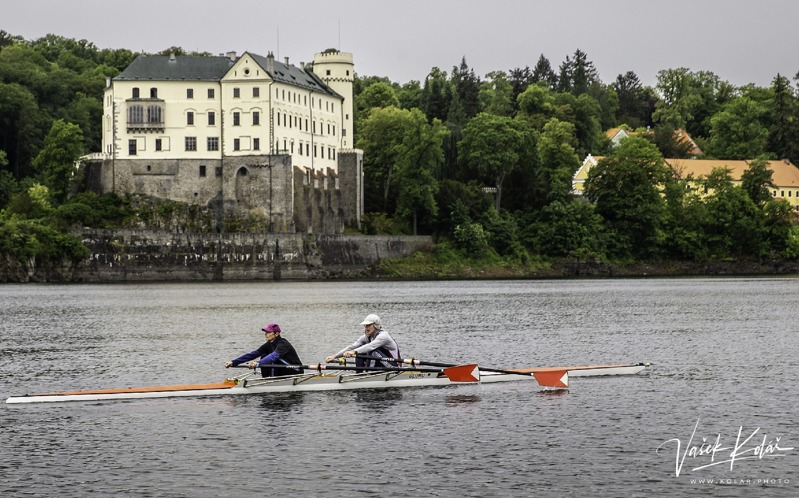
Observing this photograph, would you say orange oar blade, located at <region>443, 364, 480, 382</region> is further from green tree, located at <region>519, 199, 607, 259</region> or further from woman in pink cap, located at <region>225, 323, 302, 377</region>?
green tree, located at <region>519, 199, 607, 259</region>

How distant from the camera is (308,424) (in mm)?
30562

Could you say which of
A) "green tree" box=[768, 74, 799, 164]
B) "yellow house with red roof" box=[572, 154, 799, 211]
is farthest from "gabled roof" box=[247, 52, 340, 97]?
"green tree" box=[768, 74, 799, 164]

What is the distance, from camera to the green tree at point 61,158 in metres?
122

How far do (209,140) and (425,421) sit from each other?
9511 centimetres

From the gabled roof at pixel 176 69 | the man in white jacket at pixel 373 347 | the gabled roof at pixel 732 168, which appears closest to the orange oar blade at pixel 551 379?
the man in white jacket at pixel 373 347

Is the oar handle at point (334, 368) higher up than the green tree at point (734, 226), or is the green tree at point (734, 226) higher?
the green tree at point (734, 226)

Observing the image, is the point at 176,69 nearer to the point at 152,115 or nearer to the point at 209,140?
the point at 152,115

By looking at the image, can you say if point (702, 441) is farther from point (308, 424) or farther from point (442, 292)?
point (442, 292)

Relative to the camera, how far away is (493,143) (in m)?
130

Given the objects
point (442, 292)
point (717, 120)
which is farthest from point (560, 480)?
point (717, 120)

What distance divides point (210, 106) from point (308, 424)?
9517 centimetres

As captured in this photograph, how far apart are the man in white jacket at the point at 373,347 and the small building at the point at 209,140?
8751 cm

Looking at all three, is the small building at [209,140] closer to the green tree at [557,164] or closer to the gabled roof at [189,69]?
the gabled roof at [189,69]

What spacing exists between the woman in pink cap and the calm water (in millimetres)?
802
